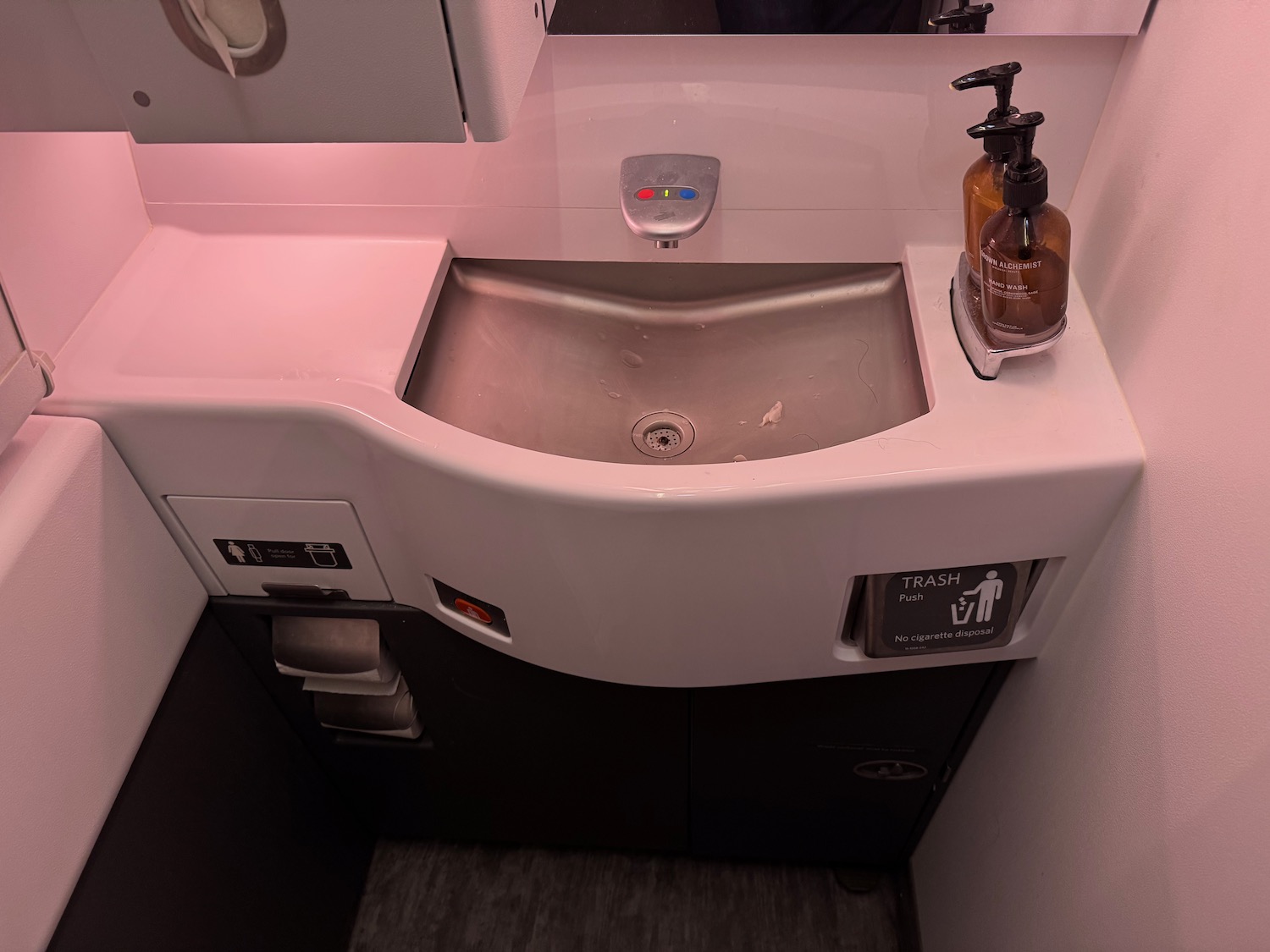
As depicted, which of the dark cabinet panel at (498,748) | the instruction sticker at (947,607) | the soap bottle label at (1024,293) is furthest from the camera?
the dark cabinet panel at (498,748)

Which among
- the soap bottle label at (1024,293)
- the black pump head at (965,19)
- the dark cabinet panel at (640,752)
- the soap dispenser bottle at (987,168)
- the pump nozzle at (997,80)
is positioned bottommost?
the dark cabinet panel at (640,752)

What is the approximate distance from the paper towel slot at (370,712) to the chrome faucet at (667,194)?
0.63 metres

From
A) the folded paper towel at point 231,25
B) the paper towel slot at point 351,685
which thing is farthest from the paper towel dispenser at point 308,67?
the paper towel slot at point 351,685

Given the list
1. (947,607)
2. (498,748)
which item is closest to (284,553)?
(498,748)

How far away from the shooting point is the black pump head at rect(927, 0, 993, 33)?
31.8 inches

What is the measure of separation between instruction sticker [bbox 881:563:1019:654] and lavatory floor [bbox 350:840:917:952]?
667 mm

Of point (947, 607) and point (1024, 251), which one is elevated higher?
point (1024, 251)

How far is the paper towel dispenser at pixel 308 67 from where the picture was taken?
2.10ft

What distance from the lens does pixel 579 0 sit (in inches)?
32.8

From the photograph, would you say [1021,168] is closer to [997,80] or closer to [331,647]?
[997,80]

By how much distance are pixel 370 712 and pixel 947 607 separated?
71 cm

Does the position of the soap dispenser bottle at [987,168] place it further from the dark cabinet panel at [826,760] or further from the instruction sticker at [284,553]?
the instruction sticker at [284,553]

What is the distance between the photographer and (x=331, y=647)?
41.8 inches

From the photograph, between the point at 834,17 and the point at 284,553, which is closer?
the point at 834,17
